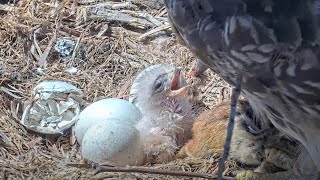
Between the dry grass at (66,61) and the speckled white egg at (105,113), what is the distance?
0.11 metres

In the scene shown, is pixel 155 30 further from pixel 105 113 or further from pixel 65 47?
pixel 105 113

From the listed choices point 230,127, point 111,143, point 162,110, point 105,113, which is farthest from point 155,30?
point 230,127

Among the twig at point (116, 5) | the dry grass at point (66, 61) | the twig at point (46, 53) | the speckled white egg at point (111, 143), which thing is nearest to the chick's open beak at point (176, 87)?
the dry grass at point (66, 61)

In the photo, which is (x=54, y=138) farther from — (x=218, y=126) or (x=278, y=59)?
(x=278, y=59)

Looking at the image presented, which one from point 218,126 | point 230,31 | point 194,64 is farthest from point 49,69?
point 230,31

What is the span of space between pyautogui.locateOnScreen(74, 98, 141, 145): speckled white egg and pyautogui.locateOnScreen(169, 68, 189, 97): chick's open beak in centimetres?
17

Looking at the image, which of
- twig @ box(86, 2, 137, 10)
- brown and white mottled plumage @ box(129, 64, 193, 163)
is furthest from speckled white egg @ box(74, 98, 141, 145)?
twig @ box(86, 2, 137, 10)

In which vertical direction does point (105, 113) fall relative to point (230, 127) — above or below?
below

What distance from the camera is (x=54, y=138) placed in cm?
299

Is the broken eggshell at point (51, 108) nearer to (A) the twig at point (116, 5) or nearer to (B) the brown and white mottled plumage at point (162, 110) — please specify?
(B) the brown and white mottled plumage at point (162, 110)

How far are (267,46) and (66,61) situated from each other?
1524mm

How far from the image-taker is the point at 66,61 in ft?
11.0

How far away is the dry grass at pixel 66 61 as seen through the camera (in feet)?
9.49

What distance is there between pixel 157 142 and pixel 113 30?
0.89m
